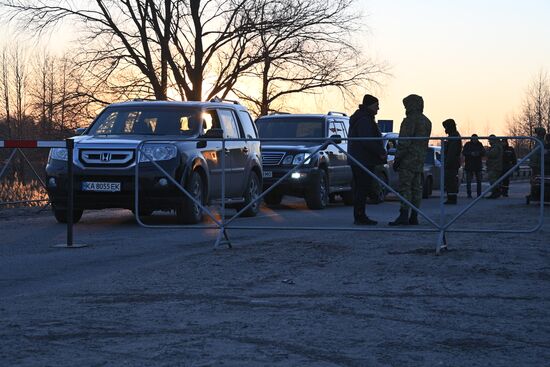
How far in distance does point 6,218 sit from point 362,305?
1108 cm

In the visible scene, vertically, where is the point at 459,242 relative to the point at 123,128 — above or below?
below

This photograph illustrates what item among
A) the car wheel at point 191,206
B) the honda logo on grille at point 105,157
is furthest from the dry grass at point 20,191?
the car wheel at point 191,206

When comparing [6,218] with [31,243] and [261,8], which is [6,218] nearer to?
[31,243]

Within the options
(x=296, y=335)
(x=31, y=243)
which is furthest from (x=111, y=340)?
(x=31, y=243)

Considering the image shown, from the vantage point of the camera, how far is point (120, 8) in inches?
1571

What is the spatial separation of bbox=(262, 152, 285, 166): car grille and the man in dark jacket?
5.33 metres

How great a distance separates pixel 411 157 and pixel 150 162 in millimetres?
3459

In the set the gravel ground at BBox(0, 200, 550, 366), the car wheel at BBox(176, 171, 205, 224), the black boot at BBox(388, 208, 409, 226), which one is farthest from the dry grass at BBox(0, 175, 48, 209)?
the gravel ground at BBox(0, 200, 550, 366)

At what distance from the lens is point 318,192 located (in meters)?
21.4

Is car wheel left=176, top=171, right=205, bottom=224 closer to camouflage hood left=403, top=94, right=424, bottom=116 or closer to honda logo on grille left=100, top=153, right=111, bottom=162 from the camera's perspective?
honda logo on grille left=100, top=153, right=111, bottom=162

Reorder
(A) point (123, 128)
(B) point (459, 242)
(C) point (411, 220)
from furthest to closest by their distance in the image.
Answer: (A) point (123, 128), (C) point (411, 220), (B) point (459, 242)

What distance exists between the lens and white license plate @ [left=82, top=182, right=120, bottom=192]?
1565 cm

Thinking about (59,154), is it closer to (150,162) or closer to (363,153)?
(150,162)

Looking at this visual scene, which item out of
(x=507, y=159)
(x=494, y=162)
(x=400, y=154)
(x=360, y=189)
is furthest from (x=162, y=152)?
(x=507, y=159)
